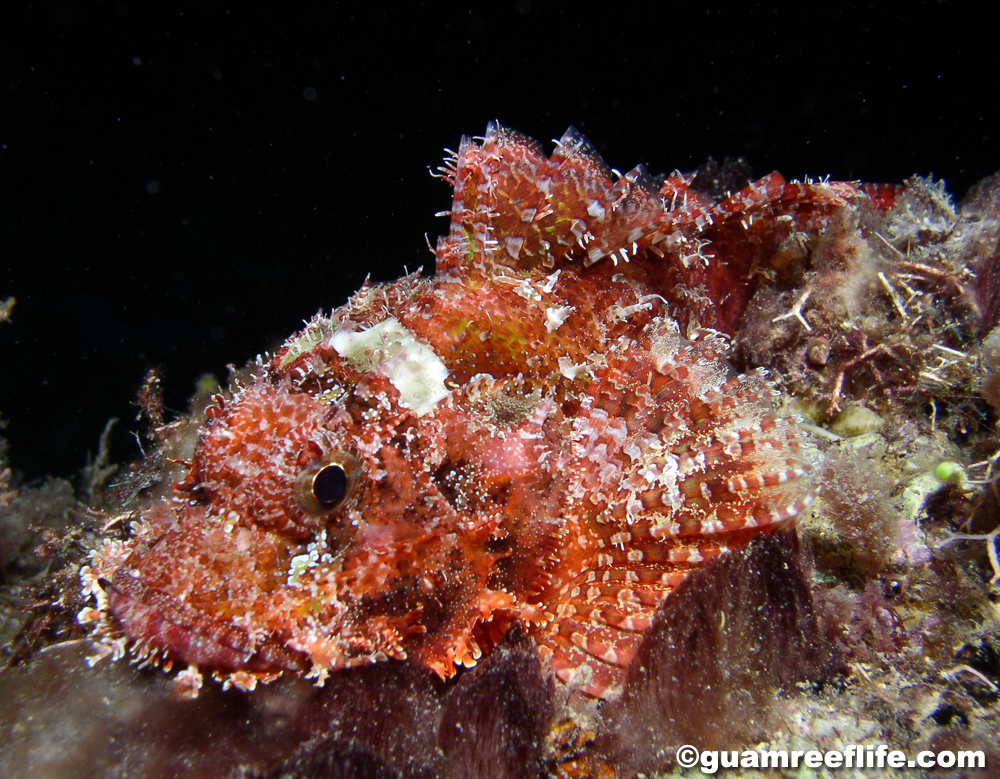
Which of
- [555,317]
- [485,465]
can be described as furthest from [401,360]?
[555,317]

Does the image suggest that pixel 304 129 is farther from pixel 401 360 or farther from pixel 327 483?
pixel 327 483

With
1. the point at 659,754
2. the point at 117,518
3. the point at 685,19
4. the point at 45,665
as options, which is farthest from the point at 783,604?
the point at 685,19

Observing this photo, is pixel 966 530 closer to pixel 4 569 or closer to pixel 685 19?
pixel 4 569

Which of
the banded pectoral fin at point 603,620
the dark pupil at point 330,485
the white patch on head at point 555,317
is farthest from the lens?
the white patch on head at point 555,317

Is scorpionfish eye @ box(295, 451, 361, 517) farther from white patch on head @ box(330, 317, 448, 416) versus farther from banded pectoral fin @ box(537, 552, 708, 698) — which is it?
banded pectoral fin @ box(537, 552, 708, 698)

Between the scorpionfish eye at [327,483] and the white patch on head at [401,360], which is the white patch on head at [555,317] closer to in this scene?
the white patch on head at [401,360]

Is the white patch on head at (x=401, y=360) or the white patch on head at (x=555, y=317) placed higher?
the white patch on head at (x=555, y=317)

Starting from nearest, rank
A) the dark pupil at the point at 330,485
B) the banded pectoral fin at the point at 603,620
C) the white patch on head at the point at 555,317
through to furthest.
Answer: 1. the dark pupil at the point at 330,485
2. the banded pectoral fin at the point at 603,620
3. the white patch on head at the point at 555,317

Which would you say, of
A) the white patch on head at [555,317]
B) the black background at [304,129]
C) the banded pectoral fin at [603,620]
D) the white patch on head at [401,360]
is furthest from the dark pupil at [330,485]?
the black background at [304,129]
